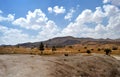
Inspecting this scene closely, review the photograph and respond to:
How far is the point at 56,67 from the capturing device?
9.34m

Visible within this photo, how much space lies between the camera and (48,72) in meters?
8.59

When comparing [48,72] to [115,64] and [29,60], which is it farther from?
[115,64]

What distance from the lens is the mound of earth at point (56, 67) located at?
845 cm

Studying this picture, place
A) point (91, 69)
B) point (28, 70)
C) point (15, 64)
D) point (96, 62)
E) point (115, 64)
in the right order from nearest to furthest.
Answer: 1. point (28, 70)
2. point (15, 64)
3. point (91, 69)
4. point (96, 62)
5. point (115, 64)

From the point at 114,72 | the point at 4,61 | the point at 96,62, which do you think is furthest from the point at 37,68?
the point at 114,72

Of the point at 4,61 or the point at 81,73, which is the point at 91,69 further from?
the point at 4,61

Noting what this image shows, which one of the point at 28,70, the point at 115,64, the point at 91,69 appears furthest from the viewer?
the point at 115,64

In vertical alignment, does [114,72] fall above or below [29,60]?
below

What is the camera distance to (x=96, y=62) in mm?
11703

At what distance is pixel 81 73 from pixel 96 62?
2042mm

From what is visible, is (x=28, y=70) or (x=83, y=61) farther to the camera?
(x=83, y=61)

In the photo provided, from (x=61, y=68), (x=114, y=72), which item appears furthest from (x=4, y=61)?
(x=114, y=72)

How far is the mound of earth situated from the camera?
27.7 feet

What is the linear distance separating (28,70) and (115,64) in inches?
239
